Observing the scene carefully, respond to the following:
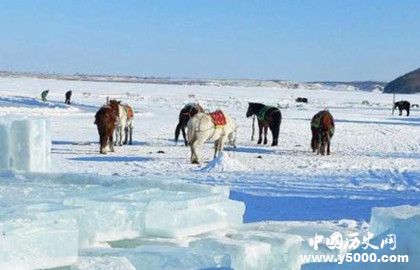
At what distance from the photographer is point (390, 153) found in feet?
69.3

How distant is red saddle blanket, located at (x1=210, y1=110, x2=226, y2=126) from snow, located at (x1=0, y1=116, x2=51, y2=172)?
25.6 ft

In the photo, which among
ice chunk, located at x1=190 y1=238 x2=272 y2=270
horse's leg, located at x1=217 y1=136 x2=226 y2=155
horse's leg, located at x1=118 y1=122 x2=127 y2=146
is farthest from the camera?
horse's leg, located at x1=118 y1=122 x2=127 y2=146

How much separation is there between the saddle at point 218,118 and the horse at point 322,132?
3034 mm

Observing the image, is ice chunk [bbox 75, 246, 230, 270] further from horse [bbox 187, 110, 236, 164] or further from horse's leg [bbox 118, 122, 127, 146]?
horse's leg [bbox 118, 122, 127, 146]

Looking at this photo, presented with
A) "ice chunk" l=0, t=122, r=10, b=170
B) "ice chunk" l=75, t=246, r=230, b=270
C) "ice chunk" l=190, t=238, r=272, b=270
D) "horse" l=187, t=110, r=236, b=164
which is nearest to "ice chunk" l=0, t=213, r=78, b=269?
"ice chunk" l=75, t=246, r=230, b=270

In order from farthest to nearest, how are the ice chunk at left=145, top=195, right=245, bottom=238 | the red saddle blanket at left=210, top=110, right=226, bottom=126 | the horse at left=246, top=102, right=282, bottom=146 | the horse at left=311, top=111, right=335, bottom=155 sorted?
the horse at left=246, top=102, right=282, bottom=146
the horse at left=311, top=111, right=335, bottom=155
the red saddle blanket at left=210, top=110, right=226, bottom=126
the ice chunk at left=145, top=195, right=245, bottom=238

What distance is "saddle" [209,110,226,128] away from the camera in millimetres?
17531

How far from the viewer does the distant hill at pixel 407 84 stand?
445 feet

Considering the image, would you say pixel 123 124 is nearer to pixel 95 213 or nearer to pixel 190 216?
pixel 190 216

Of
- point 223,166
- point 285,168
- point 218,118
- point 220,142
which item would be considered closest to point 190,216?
point 223,166

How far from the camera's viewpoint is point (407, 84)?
140500 millimetres

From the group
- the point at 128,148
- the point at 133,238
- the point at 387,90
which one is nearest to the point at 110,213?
the point at 133,238

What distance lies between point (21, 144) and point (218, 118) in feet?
26.9

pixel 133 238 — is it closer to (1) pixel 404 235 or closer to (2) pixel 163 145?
(1) pixel 404 235
